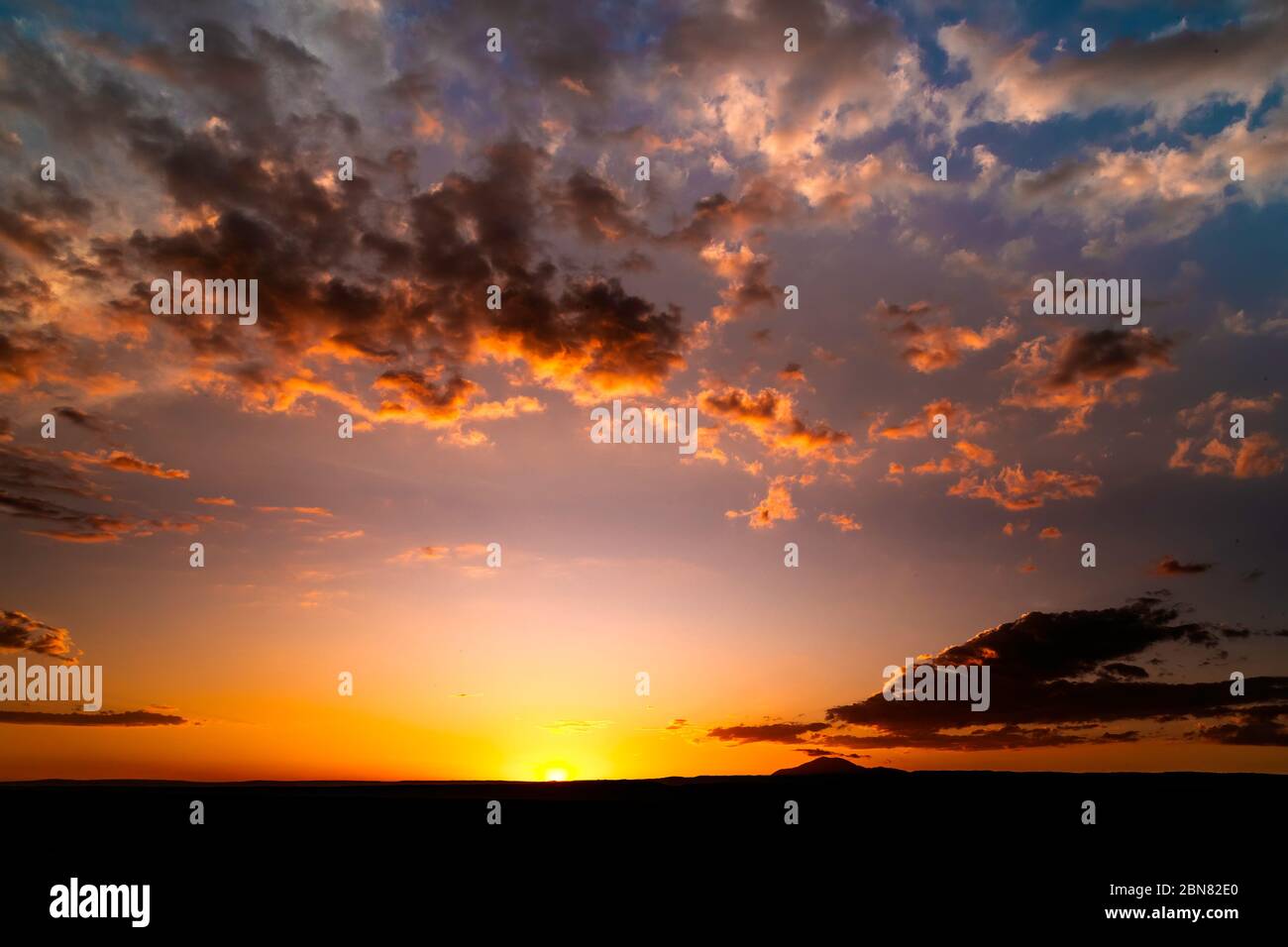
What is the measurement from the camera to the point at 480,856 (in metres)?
37.4

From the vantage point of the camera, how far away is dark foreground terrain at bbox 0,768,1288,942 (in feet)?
90.0

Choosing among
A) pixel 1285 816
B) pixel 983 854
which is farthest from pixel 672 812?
pixel 1285 816
